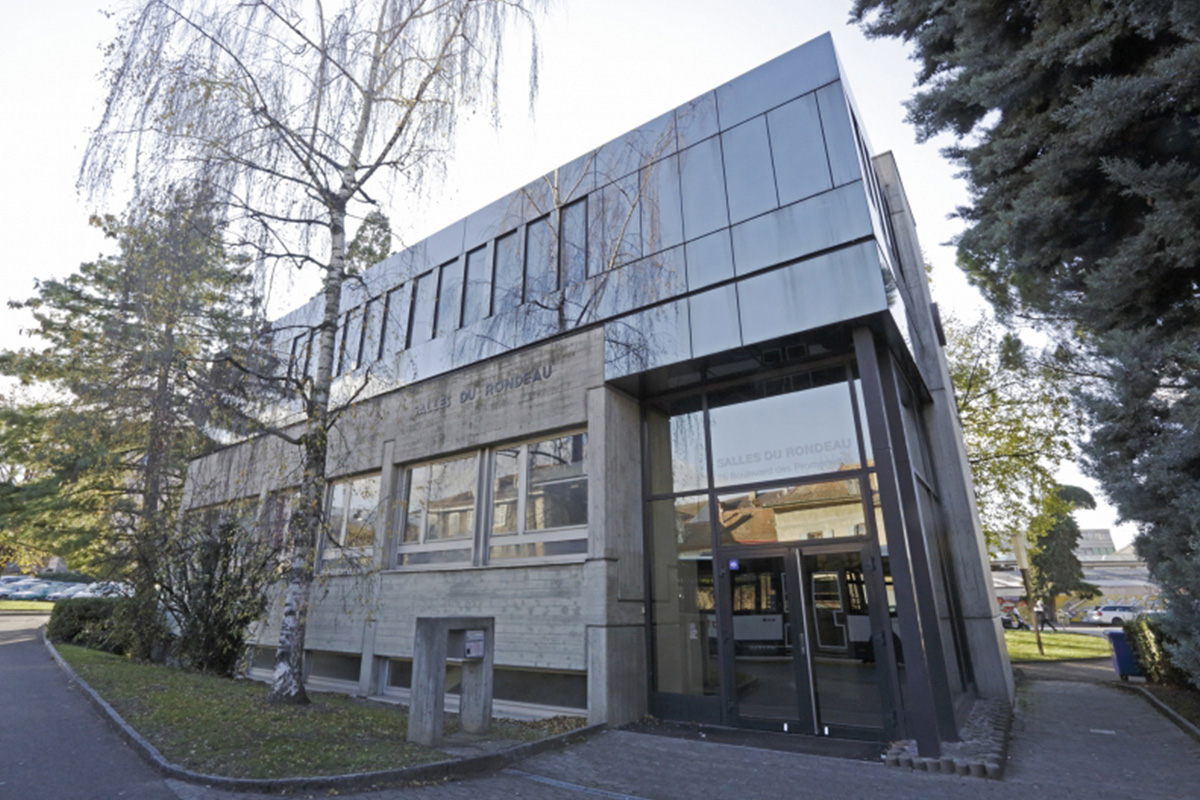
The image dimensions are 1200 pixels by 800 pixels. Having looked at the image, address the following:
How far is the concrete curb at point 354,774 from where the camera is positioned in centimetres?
529

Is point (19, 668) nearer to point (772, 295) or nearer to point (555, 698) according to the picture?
point (555, 698)

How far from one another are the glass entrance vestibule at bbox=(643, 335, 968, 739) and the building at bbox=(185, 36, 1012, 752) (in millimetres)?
34

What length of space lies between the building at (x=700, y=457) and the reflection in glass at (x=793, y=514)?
0.03m

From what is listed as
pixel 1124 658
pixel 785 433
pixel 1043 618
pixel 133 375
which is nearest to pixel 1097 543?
pixel 1043 618

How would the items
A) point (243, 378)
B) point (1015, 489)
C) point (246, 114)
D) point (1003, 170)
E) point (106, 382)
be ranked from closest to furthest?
1. point (1003, 170)
2. point (246, 114)
3. point (243, 378)
4. point (106, 382)
5. point (1015, 489)

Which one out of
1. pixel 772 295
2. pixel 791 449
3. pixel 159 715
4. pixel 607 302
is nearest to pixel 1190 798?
pixel 791 449

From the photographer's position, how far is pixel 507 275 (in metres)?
12.6

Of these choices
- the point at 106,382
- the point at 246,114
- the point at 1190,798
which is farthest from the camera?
the point at 106,382

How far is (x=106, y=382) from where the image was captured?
1256 centimetres

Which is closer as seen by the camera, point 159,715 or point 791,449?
point 159,715

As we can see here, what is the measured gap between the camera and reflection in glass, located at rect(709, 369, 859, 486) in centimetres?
878

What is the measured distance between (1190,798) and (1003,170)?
6873 mm

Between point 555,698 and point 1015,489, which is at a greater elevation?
point 1015,489

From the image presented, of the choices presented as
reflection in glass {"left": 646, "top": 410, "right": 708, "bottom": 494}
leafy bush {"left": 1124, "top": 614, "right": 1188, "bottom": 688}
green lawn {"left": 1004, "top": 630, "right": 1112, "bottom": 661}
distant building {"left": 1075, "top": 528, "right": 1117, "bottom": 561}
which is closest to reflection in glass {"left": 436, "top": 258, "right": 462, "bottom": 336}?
reflection in glass {"left": 646, "top": 410, "right": 708, "bottom": 494}
